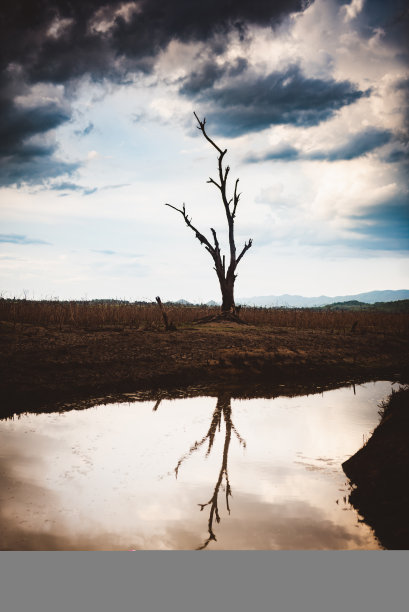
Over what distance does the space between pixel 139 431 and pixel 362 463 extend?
318 centimetres

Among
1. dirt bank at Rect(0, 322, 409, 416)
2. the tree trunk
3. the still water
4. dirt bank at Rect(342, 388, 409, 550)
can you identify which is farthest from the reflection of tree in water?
the tree trunk

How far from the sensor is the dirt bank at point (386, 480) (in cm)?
398

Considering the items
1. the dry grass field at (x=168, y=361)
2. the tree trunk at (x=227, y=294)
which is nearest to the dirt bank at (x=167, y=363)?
the dry grass field at (x=168, y=361)

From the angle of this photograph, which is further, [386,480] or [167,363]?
[167,363]

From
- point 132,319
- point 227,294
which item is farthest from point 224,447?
point 227,294

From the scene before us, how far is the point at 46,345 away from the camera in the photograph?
1084cm

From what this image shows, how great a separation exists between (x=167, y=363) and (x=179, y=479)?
6231 mm

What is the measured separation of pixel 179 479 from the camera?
17.1ft

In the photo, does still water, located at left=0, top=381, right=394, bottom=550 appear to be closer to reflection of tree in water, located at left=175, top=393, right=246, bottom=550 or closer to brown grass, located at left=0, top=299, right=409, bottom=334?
reflection of tree in water, located at left=175, top=393, right=246, bottom=550

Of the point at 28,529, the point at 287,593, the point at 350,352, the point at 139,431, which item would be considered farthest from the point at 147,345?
the point at 287,593

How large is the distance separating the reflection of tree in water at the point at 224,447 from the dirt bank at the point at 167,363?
3.96ft

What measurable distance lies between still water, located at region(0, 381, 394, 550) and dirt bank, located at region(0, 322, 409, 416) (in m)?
1.43

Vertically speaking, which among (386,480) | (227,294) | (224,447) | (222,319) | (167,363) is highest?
(227,294)

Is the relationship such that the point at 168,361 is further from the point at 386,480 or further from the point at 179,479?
the point at 386,480
